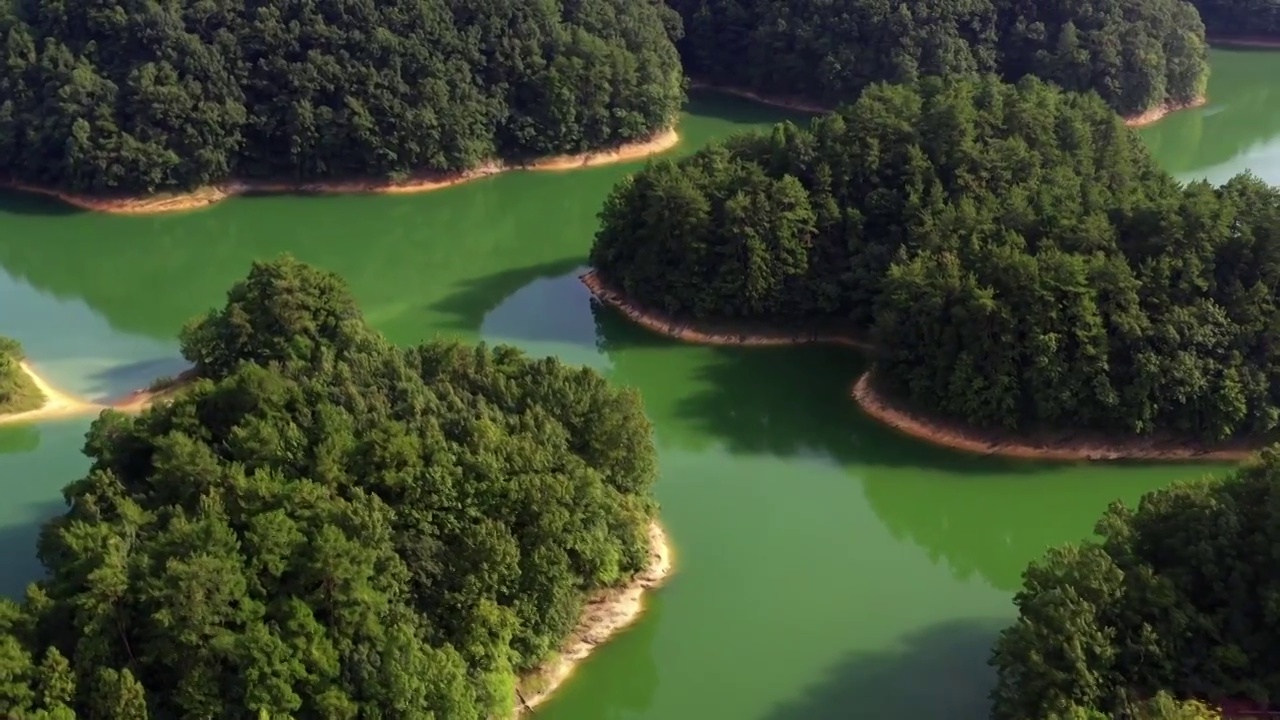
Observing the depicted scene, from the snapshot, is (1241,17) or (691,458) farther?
(1241,17)

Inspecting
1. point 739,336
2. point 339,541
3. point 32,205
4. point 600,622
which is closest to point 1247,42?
point 739,336

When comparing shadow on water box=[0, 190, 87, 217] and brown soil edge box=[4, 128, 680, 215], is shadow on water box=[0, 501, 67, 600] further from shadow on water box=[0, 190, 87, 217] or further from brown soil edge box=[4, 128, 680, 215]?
shadow on water box=[0, 190, 87, 217]

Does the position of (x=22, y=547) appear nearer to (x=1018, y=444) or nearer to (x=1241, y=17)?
(x=1018, y=444)

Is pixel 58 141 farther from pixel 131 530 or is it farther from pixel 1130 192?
pixel 1130 192

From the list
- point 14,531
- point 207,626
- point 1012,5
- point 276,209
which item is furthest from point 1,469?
point 1012,5

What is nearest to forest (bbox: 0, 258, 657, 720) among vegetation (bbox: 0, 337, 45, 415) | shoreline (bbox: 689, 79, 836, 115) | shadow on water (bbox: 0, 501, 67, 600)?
shadow on water (bbox: 0, 501, 67, 600)

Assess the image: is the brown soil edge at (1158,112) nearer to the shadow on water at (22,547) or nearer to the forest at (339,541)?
the forest at (339,541)

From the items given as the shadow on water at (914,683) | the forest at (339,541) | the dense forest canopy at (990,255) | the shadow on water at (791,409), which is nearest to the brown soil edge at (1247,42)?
the dense forest canopy at (990,255)
